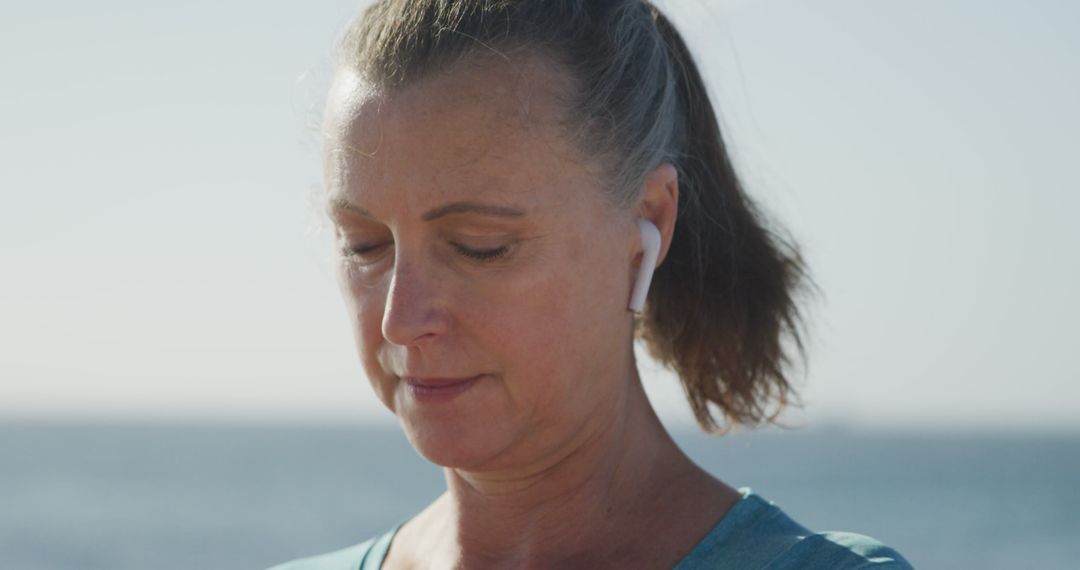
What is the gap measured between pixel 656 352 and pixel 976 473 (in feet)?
153

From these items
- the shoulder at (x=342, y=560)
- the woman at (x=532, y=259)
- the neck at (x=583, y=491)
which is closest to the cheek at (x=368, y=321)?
the woman at (x=532, y=259)

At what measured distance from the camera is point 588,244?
2422mm

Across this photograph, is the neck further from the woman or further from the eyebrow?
the eyebrow

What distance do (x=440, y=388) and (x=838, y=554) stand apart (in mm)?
712

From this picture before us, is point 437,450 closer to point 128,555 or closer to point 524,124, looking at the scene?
point 524,124

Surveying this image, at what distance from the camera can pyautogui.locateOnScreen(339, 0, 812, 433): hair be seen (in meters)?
2.46

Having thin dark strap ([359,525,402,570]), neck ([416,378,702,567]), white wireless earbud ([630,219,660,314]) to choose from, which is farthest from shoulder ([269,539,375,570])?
white wireless earbud ([630,219,660,314])

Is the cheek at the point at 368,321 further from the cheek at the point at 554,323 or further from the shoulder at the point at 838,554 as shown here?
the shoulder at the point at 838,554

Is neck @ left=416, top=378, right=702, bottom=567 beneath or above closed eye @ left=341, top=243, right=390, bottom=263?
beneath

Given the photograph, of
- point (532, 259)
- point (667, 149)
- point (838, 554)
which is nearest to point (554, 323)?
point (532, 259)

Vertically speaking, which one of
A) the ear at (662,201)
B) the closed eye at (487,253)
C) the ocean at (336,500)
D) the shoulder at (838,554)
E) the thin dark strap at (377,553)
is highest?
the ocean at (336,500)

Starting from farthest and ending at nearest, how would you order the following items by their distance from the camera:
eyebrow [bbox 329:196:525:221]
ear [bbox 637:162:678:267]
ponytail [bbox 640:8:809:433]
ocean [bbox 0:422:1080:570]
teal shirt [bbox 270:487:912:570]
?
1. ocean [bbox 0:422:1080:570]
2. ponytail [bbox 640:8:809:433]
3. ear [bbox 637:162:678:267]
4. teal shirt [bbox 270:487:912:570]
5. eyebrow [bbox 329:196:525:221]

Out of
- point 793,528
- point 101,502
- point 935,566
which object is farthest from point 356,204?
point 101,502

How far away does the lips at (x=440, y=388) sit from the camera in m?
2.42
